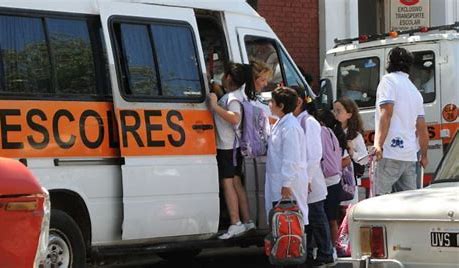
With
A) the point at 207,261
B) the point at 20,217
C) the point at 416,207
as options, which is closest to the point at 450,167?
the point at 416,207

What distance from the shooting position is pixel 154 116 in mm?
7156

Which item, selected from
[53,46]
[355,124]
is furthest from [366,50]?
[53,46]

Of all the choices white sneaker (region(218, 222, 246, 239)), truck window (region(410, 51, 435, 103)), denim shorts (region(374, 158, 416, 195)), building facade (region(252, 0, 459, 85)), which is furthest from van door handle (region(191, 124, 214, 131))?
building facade (region(252, 0, 459, 85))

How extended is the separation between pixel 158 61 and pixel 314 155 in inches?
66.8

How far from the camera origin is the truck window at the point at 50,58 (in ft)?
21.0

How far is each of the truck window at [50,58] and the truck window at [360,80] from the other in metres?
5.61

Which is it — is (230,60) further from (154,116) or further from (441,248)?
(441,248)

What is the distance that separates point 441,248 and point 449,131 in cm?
597

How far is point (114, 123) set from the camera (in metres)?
6.90

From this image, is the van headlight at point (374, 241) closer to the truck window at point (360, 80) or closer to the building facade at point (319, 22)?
the truck window at point (360, 80)

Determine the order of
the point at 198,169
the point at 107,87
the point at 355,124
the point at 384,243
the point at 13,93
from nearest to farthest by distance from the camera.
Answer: the point at 384,243 → the point at 13,93 → the point at 107,87 → the point at 198,169 → the point at 355,124

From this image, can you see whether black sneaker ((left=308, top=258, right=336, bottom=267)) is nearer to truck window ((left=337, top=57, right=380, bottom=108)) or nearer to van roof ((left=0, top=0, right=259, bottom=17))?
van roof ((left=0, top=0, right=259, bottom=17))

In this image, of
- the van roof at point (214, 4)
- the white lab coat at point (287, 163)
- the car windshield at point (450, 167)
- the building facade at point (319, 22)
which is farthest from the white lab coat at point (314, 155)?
the building facade at point (319, 22)

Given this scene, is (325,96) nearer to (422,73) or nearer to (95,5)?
(422,73)
